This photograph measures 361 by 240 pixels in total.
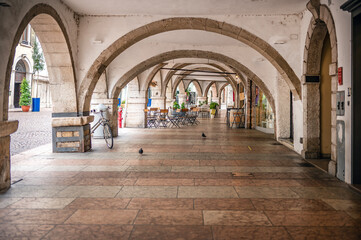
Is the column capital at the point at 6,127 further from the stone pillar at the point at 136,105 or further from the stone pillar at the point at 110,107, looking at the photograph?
the stone pillar at the point at 136,105

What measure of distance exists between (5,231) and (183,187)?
181 centimetres

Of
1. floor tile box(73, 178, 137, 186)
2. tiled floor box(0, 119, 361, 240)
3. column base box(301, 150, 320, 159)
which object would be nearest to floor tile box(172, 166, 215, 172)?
tiled floor box(0, 119, 361, 240)

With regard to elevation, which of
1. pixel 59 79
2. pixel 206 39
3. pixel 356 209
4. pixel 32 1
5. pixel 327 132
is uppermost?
pixel 206 39

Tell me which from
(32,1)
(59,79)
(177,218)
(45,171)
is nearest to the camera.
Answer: (177,218)

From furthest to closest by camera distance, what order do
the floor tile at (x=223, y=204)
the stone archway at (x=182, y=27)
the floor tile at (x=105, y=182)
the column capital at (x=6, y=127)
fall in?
the stone archway at (x=182, y=27) < the floor tile at (x=105, y=182) < the column capital at (x=6, y=127) < the floor tile at (x=223, y=204)

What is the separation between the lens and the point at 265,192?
3352 millimetres

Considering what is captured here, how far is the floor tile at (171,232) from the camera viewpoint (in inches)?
86.1

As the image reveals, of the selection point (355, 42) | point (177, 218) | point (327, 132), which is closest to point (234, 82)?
point (327, 132)

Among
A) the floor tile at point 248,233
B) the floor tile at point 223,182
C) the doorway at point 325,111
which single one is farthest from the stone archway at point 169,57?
the floor tile at point 248,233

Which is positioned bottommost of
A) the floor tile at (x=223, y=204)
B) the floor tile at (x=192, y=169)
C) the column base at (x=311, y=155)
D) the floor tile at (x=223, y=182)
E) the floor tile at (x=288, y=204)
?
the floor tile at (x=288, y=204)

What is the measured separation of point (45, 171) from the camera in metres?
4.39

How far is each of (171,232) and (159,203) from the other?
69 cm

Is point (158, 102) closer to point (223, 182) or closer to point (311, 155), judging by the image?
point (311, 155)

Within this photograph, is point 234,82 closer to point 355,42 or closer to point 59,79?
point 59,79
